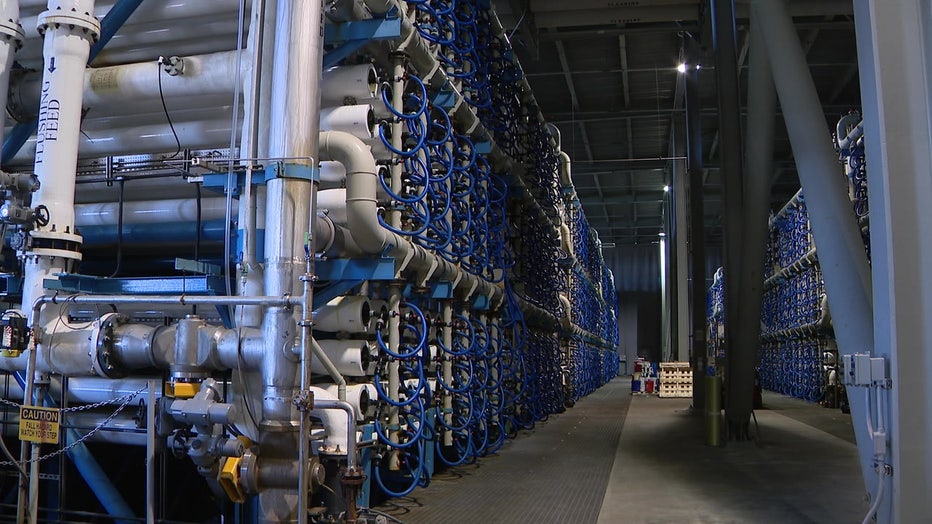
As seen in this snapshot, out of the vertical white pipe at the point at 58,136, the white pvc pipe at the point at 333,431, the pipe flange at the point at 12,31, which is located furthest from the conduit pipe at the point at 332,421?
the pipe flange at the point at 12,31

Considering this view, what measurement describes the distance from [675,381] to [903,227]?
18.1m

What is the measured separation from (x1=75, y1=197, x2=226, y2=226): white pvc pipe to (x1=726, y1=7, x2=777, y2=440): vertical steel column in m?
6.20

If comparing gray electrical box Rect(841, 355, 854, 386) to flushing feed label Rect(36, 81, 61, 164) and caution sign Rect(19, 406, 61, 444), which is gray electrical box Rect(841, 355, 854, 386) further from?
flushing feed label Rect(36, 81, 61, 164)

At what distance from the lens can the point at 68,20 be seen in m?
5.32

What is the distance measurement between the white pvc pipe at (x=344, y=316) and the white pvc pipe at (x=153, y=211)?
1182mm

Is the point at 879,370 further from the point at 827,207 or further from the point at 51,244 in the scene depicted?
the point at 51,244

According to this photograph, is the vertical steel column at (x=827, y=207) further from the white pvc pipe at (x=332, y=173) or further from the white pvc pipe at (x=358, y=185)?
the white pvc pipe at (x=332, y=173)

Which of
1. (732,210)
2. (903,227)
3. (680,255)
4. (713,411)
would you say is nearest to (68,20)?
(903,227)

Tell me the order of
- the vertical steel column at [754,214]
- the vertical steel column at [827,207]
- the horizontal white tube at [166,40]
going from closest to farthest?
1. the vertical steel column at [827,207]
2. the horizontal white tube at [166,40]
3. the vertical steel column at [754,214]

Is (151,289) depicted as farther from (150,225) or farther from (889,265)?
(889,265)

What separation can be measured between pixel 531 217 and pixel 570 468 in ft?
17.2

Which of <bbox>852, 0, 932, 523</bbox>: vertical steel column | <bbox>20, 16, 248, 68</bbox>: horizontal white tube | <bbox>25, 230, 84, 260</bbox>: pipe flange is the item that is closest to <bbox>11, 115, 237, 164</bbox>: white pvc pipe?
<bbox>20, 16, 248, 68</bbox>: horizontal white tube

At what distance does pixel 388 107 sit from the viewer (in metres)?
6.03

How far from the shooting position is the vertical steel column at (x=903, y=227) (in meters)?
4.27
